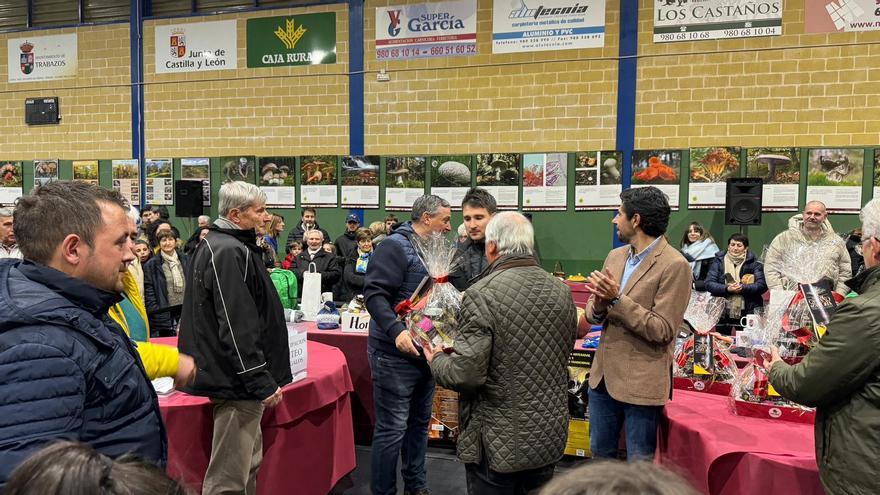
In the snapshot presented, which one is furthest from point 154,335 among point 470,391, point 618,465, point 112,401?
point 618,465

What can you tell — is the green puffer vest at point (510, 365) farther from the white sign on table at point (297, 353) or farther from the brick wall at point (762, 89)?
the brick wall at point (762, 89)

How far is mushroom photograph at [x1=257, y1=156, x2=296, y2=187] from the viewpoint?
922cm

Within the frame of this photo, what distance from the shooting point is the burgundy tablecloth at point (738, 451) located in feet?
6.66

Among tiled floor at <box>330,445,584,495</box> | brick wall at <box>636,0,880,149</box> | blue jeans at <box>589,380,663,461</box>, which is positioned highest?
brick wall at <box>636,0,880,149</box>

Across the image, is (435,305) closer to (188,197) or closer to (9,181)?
(188,197)

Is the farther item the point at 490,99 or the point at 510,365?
the point at 490,99

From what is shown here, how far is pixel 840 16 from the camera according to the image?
7.18 meters

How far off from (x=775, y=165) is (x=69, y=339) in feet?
26.1

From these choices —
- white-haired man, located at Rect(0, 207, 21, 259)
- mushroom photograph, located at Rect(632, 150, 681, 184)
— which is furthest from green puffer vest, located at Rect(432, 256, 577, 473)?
mushroom photograph, located at Rect(632, 150, 681, 184)

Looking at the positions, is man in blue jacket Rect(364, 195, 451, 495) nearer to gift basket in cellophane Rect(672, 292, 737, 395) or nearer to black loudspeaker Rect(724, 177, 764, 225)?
gift basket in cellophane Rect(672, 292, 737, 395)

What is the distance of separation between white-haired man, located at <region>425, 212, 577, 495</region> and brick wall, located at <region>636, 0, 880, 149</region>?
6.27 metres

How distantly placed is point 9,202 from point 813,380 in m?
11.8

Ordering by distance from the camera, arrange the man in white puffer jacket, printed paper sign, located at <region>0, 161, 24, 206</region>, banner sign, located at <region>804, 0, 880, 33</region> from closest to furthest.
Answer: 1. the man in white puffer jacket
2. banner sign, located at <region>804, 0, 880, 33</region>
3. printed paper sign, located at <region>0, 161, 24, 206</region>

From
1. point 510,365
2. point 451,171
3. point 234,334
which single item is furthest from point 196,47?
point 510,365
